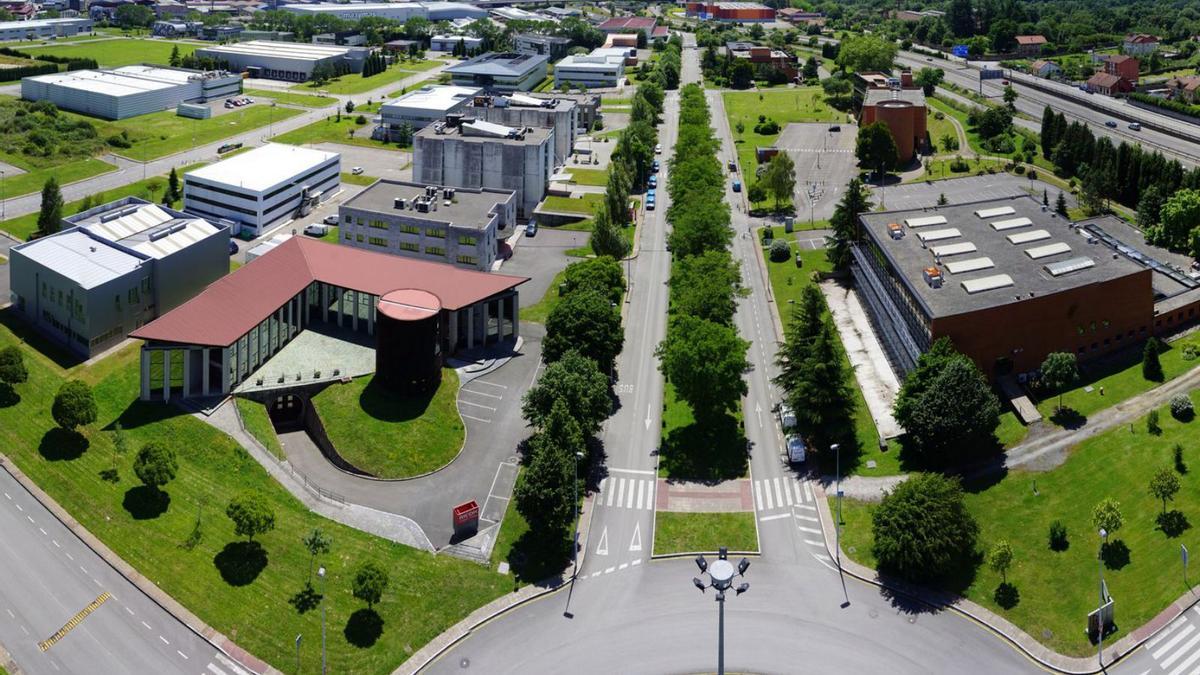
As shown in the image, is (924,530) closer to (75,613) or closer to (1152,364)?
(1152,364)

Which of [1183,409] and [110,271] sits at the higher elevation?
[110,271]

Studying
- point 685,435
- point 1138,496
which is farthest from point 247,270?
point 1138,496

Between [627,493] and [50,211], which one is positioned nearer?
[627,493]

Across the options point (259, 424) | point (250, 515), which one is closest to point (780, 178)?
point (259, 424)

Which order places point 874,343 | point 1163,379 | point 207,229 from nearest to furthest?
point 1163,379 → point 874,343 → point 207,229

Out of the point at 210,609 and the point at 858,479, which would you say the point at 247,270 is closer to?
the point at 210,609

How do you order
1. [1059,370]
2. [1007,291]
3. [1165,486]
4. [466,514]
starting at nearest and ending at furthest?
[1165,486]
[466,514]
[1059,370]
[1007,291]

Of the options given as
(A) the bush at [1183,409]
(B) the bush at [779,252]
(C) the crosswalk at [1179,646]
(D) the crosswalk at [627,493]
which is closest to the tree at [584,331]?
(D) the crosswalk at [627,493]
